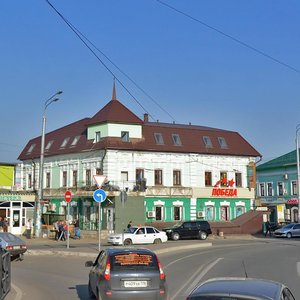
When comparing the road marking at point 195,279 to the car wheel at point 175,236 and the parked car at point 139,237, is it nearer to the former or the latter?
the parked car at point 139,237

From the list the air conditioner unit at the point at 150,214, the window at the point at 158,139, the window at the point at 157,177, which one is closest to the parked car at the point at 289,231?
the air conditioner unit at the point at 150,214

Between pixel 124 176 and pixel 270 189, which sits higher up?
pixel 124 176

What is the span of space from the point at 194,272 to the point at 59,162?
41.8 m

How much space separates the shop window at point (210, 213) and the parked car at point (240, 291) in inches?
2032

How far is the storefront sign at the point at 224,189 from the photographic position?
58.0 m

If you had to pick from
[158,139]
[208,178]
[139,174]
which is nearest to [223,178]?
[208,178]

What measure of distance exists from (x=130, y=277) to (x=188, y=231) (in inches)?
1367

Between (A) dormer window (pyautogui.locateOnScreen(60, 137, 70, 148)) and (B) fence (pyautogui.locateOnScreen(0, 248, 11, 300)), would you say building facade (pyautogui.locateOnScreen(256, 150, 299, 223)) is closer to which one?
(A) dormer window (pyautogui.locateOnScreen(60, 137, 70, 148))

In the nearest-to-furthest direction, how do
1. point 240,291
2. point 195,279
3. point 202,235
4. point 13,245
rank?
point 240,291
point 195,279
point 13,245
point 202,235

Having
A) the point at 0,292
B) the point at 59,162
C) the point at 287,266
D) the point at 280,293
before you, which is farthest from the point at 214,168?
the point at 280,293

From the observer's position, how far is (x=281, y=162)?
7331 centimetres

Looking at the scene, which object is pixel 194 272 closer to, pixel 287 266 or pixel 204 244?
pixel 287 266

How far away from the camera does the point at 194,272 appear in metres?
18.8

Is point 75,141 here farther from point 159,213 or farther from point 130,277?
point 130,277
